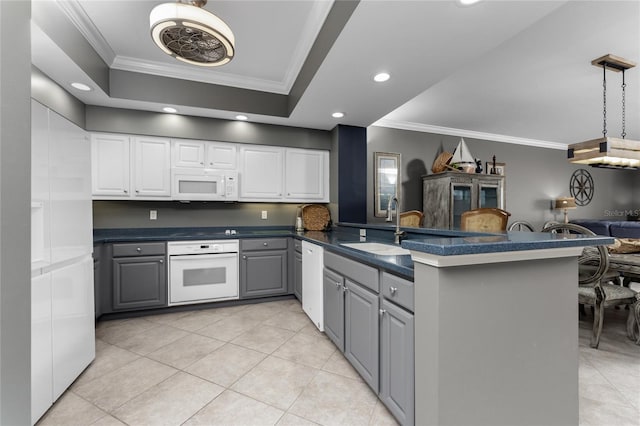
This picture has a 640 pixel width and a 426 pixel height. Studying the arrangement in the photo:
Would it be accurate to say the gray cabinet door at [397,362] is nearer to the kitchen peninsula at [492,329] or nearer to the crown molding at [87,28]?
the kitchen peninsula at [492,329]

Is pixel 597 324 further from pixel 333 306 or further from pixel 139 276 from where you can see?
pixel 139 276

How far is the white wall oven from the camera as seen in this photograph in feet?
10.1

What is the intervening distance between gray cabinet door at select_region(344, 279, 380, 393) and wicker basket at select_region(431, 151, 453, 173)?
3.31 m

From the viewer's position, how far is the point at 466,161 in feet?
14.7

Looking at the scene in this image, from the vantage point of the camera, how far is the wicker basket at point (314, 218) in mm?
3859

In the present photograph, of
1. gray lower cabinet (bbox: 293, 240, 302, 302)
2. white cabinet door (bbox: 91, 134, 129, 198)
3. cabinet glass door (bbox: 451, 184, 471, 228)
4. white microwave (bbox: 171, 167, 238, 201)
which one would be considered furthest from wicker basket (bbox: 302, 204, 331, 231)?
white cabinet door (bbox: 91, 134, 129, 198)

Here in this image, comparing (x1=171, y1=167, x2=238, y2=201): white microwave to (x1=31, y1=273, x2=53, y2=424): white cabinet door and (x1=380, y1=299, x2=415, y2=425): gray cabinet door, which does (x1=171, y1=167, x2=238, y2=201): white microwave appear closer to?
(x1=31, y1=273, x2=53, y2=424): white cabinet door

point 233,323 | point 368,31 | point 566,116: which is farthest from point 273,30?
point 566,116

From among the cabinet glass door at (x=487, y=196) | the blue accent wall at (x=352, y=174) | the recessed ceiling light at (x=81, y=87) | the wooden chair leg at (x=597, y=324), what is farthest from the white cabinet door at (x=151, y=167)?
the cabinet glass door at (x=487, y=196)

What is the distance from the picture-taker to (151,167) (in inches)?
129

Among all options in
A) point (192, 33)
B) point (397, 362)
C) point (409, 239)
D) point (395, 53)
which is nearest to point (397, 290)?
point (397, 362)

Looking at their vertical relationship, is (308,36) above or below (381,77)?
above

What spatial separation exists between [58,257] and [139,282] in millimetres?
1495

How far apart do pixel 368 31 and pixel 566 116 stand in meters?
4.53
